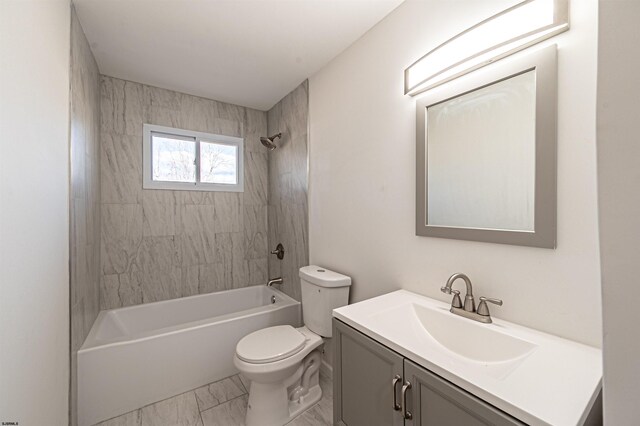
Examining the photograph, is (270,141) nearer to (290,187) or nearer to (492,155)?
(290,187)

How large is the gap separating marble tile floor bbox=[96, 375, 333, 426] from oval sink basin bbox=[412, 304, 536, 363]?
1.03 meters

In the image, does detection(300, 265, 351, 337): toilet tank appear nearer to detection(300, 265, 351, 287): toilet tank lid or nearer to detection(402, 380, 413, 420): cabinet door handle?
detection(300, 265, 351, 287): toilet tank lid

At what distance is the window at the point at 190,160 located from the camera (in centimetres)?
251

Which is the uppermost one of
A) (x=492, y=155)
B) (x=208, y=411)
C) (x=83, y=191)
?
(x=492, y=155)

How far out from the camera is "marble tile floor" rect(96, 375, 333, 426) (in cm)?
163

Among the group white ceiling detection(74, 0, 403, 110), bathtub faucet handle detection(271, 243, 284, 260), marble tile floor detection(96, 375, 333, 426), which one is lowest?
marble tile floor detection(96, 375, 333, 426)

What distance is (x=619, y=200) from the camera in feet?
1.32

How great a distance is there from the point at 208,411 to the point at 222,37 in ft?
8.36

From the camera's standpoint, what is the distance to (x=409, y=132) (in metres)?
1.43

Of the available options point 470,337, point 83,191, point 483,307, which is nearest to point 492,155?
point 483,307

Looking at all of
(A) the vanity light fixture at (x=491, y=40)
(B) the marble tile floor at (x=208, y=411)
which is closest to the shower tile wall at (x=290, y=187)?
(B) the marble tile floor at (x=208, y=411)

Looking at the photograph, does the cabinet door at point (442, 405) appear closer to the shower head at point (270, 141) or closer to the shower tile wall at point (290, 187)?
the shower tile wall at point (290, 187)

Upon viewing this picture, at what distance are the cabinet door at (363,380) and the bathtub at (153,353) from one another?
1183 mm

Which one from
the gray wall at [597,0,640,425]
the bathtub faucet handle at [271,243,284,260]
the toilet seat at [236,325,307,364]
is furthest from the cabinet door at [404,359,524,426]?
the bathtub faucet handle at [271,243,284,260]
